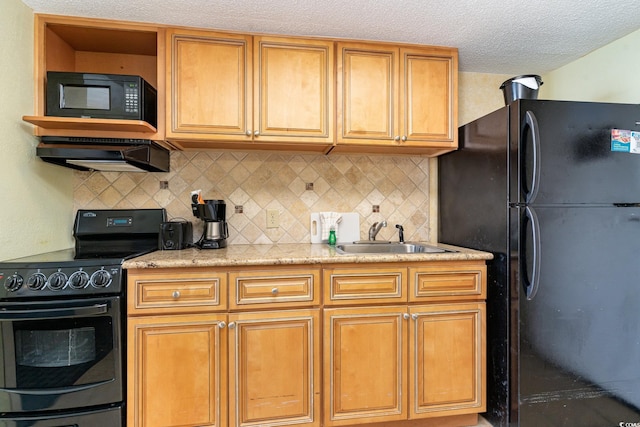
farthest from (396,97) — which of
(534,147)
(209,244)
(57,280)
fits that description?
(57,280)

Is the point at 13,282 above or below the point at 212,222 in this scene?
below

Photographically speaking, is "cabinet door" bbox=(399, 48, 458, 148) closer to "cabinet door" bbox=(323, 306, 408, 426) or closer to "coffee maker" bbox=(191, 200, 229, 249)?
"cabinet door" bbox=(323, 306, 408, 426)

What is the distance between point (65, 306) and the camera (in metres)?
1.44

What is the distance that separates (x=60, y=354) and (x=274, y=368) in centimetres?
94

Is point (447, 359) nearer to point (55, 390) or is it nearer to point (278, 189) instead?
point (278, 189)

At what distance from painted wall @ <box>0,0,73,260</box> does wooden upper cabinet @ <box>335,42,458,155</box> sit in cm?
160

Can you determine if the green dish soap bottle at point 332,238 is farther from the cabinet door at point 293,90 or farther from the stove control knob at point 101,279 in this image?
the stove control knob at point 101,279

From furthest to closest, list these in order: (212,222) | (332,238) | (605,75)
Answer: (332,238)
(605,75)
(212,222)

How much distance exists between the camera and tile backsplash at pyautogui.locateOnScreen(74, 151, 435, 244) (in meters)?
2.14

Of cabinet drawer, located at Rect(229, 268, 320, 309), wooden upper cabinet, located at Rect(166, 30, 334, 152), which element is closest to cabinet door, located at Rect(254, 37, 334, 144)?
wooden upper cabinet, located at Rect(166, 30, 334, 152)

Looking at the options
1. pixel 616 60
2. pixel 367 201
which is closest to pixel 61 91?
pixel 367 201

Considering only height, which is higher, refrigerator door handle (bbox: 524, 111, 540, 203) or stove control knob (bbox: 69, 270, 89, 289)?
refrigerator door handle (bbox: 524, 111, 540, 203)

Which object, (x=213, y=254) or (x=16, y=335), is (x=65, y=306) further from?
(x=213, y=254)

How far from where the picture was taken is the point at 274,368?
5.35 ft
